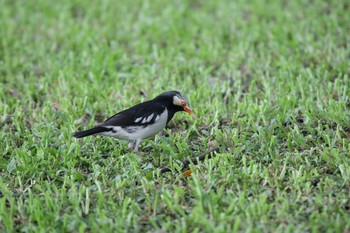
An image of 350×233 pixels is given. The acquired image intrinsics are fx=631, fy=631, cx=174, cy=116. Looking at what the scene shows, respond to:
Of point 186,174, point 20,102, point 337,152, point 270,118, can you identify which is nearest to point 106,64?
point 20,102

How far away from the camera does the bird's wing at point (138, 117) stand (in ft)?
17.0

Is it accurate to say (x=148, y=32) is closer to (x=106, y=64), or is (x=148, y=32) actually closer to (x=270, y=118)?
(x=106, y=64)

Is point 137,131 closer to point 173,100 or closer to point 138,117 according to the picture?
point 138,117

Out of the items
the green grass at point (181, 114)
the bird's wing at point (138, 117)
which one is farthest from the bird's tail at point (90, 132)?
the green grass at point (181, 114)

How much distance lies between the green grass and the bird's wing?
0.29m

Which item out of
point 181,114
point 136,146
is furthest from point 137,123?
point 181,114

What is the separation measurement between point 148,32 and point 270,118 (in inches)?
123

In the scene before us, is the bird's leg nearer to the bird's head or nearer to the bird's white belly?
the bird's white belly

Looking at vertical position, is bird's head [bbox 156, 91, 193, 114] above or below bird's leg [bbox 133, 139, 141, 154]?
above

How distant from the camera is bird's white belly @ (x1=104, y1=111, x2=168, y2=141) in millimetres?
5188

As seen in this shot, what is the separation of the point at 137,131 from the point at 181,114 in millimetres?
987

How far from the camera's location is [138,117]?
5.21 metres

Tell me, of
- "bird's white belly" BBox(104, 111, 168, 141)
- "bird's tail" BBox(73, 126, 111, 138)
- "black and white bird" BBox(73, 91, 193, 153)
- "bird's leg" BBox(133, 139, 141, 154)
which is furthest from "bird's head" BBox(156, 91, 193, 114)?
"bird's tail" BBox(73, 126, 111, 138)

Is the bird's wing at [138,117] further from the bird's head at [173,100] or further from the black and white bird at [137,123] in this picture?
the bird's head at [173,100]
